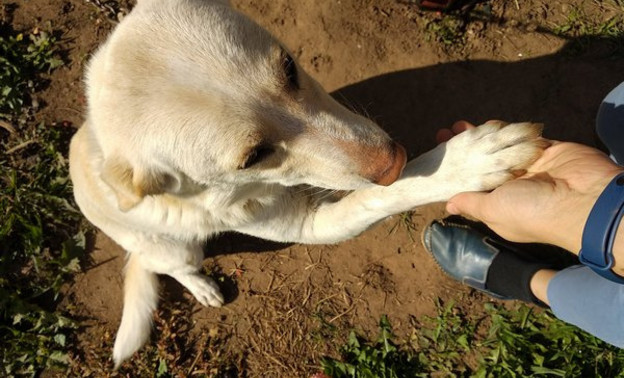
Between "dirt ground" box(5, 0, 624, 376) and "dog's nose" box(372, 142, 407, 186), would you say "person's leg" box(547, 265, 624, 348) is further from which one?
"dog's nose" box(372, 142, 407, 186)

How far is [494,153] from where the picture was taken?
1936 mm

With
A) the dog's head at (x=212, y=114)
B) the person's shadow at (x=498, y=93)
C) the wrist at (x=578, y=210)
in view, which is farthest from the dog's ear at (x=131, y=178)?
the person's shadow at (x=498, y=93)

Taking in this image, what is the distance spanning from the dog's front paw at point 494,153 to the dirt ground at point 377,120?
5.40 ft

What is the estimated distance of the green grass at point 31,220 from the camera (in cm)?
372

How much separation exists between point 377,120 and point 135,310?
257cm

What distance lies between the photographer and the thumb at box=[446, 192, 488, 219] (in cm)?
208

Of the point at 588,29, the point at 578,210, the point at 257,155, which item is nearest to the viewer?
the point at 578,210

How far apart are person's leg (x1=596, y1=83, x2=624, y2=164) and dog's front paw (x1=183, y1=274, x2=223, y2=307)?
319 cm

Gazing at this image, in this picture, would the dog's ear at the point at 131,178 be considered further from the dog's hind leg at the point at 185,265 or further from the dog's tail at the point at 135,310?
the dog's tail at the point at 135,310

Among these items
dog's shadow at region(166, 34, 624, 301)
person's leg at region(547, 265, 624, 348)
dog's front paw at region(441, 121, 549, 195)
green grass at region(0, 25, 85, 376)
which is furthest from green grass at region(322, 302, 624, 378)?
green grass at region(0, 25, 85, 376)

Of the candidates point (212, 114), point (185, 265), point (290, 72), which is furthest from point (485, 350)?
point (212, 114)

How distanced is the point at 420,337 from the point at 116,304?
274cm

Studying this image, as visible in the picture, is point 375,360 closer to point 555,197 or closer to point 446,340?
point 446,340

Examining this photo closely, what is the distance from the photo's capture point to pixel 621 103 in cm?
273
